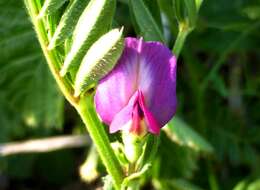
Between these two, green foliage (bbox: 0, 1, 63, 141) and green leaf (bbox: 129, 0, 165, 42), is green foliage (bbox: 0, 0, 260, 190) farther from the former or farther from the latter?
green leaf (bbox: 129, 0, 165, 42)

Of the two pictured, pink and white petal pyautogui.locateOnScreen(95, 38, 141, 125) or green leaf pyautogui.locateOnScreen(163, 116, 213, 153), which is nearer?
pink and white petal pyautogui.locateOnScreen(95, 38, 141, 125)

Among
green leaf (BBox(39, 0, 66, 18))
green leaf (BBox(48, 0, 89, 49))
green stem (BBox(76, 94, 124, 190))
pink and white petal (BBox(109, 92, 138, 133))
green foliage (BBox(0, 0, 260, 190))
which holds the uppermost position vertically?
green leaf (BBox(39, 0, 66, 18))

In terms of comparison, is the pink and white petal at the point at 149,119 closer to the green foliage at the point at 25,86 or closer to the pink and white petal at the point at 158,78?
the pink and white petal at the point at 158,78

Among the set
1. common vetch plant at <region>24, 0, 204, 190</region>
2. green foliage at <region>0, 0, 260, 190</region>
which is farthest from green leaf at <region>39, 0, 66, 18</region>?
green foliage at <region>0, 0, 260, 190</region>

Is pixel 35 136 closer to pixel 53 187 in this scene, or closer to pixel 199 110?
pixel 53 187

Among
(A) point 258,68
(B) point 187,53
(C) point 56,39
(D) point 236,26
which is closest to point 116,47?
(C) point 56,39

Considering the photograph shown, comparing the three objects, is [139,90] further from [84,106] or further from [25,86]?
[25,86]

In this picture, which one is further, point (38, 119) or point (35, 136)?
point (35, 136)
